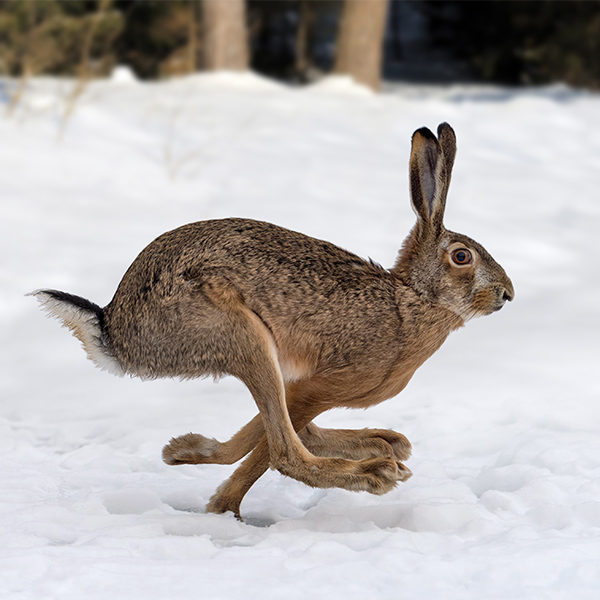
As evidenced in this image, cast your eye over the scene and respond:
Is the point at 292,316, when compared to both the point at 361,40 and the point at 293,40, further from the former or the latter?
the point at 293,40

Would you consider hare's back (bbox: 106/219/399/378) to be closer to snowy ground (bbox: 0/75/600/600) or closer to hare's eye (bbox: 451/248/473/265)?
hare's eye (bbox: 451/248/473/265)

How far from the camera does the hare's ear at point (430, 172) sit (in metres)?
3.58

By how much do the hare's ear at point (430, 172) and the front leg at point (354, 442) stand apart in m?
0.93

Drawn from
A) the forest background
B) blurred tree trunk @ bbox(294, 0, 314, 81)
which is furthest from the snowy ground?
blurred tree trunk @ bbox(294, 0, 314, 81)

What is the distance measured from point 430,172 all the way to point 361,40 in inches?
530

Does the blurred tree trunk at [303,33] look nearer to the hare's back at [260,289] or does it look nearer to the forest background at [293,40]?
the forest background at [293,40]

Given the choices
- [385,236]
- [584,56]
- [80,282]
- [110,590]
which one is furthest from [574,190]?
[584,56]

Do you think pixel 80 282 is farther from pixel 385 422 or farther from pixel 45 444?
pixel 385 422

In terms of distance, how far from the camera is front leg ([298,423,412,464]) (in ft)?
13.2

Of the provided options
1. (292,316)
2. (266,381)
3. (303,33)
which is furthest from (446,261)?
(303,33)

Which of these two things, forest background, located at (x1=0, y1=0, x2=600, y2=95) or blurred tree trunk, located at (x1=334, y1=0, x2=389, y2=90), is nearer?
forest background, located at (x1=0, y1=0, x2=600, y2=95)

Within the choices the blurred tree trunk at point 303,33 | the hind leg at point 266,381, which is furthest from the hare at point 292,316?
the blurred tree trunk at point 303,33

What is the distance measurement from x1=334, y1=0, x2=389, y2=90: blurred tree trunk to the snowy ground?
3892 mm

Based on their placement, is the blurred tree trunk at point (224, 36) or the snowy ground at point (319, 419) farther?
the blurred tree trunk at point (224, 36)
